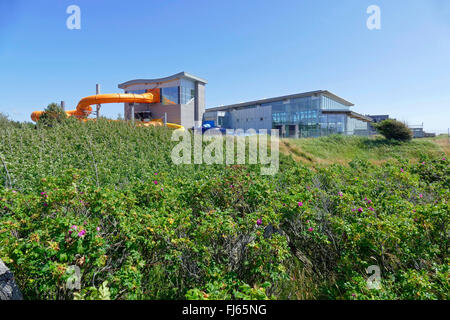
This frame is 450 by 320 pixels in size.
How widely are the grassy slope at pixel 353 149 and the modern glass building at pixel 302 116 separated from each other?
6602 millimetres

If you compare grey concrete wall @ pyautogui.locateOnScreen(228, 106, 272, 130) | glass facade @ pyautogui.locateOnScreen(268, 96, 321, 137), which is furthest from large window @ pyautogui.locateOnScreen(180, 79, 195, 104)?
glass facade @ pyautogui.locateOnScreen(268, 96, 321, 137)

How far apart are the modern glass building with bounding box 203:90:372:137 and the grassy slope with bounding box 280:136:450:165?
21.7 feet

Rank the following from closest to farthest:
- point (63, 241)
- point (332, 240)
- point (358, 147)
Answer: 1. point (63, 241)
2. point (332, 240)
3. point (358, 147)

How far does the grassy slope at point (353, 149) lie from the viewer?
14.0 m

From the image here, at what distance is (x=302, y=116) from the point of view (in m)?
27.2

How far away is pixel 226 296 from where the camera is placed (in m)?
1.62

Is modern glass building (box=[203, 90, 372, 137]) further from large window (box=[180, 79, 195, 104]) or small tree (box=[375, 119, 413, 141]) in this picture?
small tree (box=[375, 119, 413, 141])

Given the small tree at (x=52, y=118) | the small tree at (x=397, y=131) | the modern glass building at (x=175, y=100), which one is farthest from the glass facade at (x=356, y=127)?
the small tree at (x=52, y=118)

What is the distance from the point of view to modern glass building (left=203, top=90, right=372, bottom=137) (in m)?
25.6

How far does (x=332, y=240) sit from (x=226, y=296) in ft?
5.38

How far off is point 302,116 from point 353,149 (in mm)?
11109
